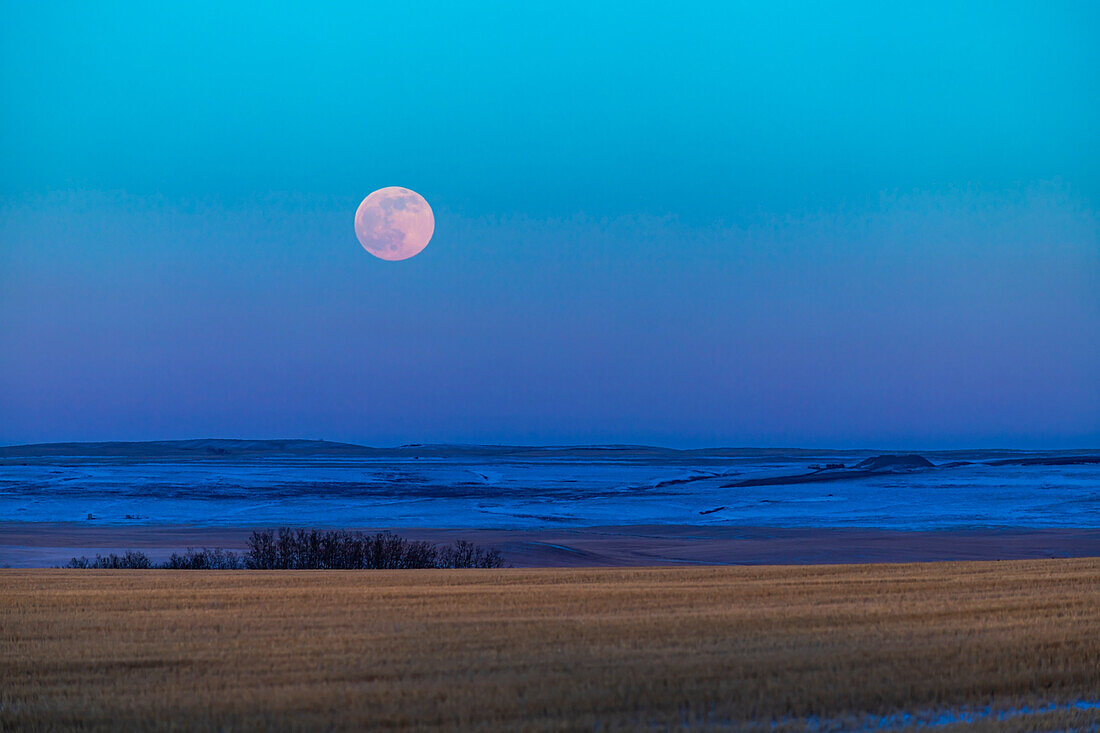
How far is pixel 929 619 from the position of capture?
38.3ft

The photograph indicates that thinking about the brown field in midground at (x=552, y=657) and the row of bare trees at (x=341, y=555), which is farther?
the row of bare trees at (x=341, y=555)

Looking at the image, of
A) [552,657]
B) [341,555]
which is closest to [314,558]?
[341,555]

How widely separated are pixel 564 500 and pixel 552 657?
53.7 meters

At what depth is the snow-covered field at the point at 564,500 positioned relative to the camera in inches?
1938

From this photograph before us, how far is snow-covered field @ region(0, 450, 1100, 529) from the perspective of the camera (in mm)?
49219

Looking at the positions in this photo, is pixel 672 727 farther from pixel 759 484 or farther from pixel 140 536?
pixel 759 484

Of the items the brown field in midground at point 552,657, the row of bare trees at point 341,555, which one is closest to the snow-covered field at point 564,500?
the row of bare trees at point 341,555

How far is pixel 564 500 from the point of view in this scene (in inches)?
2474

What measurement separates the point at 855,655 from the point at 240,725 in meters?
5.33

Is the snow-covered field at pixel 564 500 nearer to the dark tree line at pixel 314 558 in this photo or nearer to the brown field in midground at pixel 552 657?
the dark tree line at pixel 314 558

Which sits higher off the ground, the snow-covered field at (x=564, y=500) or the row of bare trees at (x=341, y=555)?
the row of bare trees at (x=341, y=555)

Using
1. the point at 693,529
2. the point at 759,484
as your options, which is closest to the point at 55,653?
the point at 693,529

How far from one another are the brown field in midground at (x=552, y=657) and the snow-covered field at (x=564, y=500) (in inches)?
1312

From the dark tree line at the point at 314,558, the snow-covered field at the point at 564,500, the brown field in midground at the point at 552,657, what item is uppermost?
the brown field in midground at the point at 552,657
